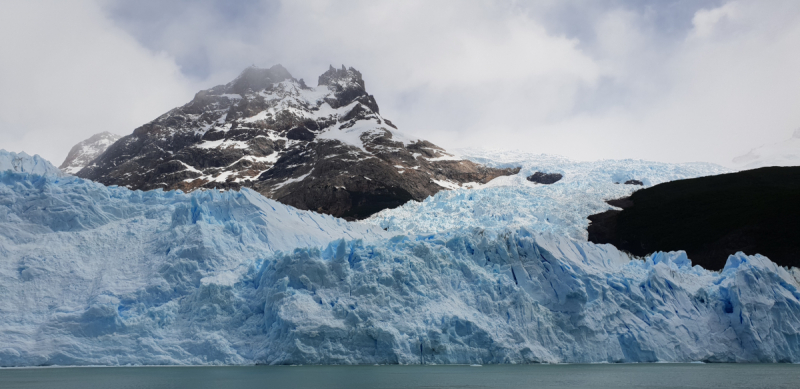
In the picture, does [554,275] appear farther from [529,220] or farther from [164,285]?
[529,220]

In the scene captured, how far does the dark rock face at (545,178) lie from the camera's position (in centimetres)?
7481

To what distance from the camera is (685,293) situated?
21484 mm

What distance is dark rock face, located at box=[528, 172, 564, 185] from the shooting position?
74806 millimetres

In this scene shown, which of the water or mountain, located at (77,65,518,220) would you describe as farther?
mountain, located at (77,65,518,220)

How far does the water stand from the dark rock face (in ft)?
183

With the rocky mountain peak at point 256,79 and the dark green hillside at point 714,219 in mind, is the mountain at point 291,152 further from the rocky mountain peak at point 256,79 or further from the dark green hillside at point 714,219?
the dark green hillside at point 714,219

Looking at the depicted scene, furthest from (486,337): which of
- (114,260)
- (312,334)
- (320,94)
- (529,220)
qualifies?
(320,94)

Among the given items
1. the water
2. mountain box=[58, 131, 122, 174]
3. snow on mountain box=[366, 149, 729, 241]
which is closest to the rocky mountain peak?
mountain box=[58, 131, 122, 174]

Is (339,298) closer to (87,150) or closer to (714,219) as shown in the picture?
(714,219)

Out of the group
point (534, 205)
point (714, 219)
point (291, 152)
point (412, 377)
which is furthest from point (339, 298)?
point (291, 152)

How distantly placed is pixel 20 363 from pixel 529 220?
36.2 metres

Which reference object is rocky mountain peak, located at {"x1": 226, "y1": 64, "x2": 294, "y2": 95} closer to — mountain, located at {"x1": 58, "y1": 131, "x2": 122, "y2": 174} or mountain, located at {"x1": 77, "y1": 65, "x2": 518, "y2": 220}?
mountain, located at {"x1": 77, "y1": 65, "x2": 518, "y2": 220}

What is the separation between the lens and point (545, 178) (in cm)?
7706

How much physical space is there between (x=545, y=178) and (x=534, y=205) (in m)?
29.3
